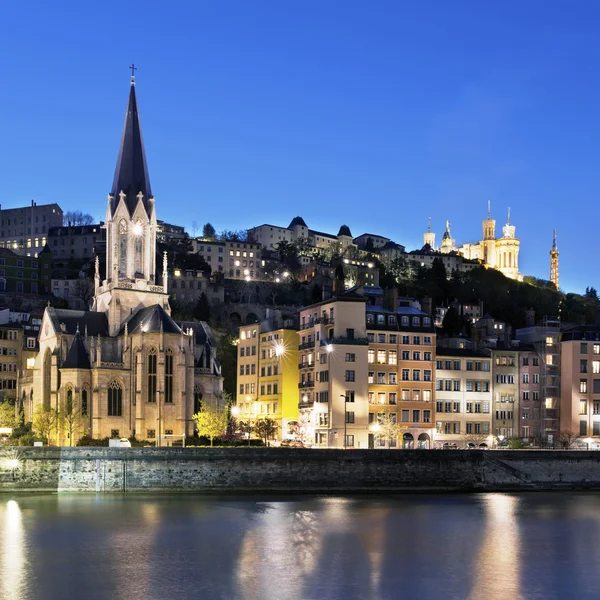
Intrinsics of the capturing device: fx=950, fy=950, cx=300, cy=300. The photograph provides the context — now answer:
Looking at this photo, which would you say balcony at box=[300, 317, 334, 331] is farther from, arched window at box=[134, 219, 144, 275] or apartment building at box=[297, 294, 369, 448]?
arched window at box=[134, 219, 144, 275]

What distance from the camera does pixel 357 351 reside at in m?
89.4

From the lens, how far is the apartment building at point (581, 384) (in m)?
103

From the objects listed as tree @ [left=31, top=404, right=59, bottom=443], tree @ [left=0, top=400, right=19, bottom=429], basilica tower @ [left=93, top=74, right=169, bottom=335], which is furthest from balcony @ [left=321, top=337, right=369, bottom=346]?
tree @ [left=0, top=400, right=19, bottom=429]

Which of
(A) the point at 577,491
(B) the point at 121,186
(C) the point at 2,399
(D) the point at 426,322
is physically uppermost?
(B) the point at 121,186

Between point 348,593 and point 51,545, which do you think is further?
point 51,545

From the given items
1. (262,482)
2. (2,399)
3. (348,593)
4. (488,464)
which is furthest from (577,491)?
(2,399)

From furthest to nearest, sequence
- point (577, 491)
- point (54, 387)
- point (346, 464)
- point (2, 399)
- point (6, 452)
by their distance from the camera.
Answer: point (2, 399), point (54, 387), point (577, 491), point (346, 464), point (6, 452)

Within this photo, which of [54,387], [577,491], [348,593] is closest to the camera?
[348,593]

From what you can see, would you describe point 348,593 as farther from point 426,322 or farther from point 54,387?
point 426,322

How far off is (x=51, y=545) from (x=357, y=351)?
44691 mm

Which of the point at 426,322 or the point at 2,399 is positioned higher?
the point at 426,322

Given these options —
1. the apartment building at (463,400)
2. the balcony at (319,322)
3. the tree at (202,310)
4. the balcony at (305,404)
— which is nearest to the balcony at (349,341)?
the balcony at (319,322)

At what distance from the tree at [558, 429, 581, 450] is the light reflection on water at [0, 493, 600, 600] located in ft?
103

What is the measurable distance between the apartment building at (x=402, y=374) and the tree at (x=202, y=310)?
61409 mm
